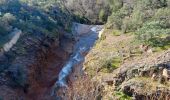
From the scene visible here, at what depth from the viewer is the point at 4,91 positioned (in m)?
30.5

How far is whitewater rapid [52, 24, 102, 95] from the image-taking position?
36.1m

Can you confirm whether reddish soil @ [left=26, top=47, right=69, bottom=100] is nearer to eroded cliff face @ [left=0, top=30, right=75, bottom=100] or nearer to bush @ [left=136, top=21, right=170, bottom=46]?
eroded cliff face @ [left=0, top=30, right=75, bottom=100]

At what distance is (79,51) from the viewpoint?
45.2m

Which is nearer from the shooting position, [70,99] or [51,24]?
[70,99]

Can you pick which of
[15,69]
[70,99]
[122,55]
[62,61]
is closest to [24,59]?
[15,69]

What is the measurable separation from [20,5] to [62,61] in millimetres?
11003

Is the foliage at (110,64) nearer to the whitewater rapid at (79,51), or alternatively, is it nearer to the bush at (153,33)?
the bush at (153,33)

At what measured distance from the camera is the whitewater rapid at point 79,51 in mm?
36094

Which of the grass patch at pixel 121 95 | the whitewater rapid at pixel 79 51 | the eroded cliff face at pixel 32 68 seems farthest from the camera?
the whitewater rapid at pixel 79 51

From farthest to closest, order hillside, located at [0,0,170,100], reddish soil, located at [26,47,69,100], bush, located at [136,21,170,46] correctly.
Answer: bush, located at [136,21,170,46] < reddish soil, located at [26,47,69,100] < hillside, located at [0,0,170,100]

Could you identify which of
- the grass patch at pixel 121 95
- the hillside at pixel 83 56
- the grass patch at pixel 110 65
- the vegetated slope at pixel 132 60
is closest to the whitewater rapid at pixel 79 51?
the hillside at pixel 83 56

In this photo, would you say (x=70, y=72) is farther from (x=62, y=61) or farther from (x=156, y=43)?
(x=156, y=43)

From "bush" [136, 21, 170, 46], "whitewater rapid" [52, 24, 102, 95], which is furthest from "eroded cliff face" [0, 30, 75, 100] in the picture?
"bush" [136, 21, 170, 46]

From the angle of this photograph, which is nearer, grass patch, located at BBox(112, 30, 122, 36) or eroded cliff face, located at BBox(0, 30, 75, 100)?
eroded cliff face, located at BBox(0, 30, 75, 100)
